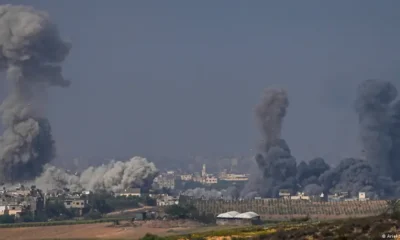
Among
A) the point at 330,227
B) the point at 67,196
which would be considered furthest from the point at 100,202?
the point at 330,227

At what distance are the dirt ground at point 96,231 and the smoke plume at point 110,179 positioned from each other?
4195 centimetres

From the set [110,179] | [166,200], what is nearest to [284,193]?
[166,200]

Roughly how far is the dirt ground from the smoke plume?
42.0m

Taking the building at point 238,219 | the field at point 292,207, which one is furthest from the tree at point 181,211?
the field at point 292,207

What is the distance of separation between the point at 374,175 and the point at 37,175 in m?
47.4

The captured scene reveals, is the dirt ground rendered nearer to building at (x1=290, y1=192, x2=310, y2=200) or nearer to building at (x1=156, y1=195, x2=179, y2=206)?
building at (x1=156, y1=195, x2=179, y2=206)

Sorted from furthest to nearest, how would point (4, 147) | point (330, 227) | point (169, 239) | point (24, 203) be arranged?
point (4, 147)
point (24, 203)
point (169, 239)
point (330, 227)

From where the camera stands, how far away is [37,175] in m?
131

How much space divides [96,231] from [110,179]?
5297 cm

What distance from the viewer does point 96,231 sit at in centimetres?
7956

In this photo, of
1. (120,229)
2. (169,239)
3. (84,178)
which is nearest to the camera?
(169,239)

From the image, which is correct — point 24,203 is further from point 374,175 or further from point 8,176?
point 374,175

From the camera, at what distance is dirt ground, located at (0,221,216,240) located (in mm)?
75188

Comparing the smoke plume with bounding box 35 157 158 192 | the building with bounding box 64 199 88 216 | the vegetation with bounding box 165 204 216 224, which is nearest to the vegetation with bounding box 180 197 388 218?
the vegetation with bounding box 165 204 216 224
